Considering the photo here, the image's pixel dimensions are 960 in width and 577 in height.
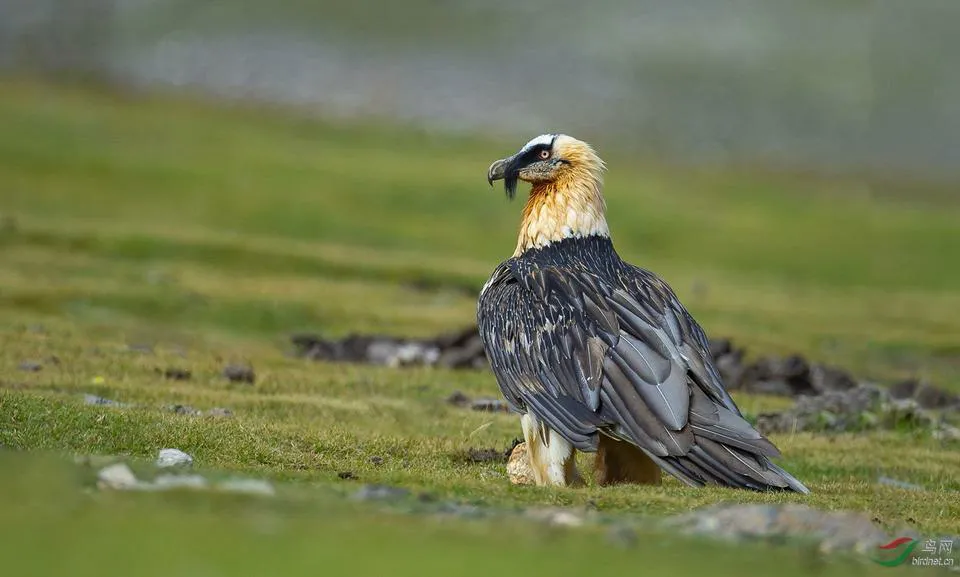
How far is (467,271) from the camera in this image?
47.7m

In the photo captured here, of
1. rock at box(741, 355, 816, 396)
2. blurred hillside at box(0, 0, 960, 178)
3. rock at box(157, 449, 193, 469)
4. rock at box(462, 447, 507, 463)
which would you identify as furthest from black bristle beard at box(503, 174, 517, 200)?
blurred hillside at box(0, 0, 960, 178)

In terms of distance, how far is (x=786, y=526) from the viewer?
36.3 ft

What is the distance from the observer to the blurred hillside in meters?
120

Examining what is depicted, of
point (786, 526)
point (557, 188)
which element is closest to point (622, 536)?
point (786, 526)

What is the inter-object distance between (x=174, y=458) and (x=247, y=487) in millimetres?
3217

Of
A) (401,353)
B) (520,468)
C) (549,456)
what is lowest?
(401,353)

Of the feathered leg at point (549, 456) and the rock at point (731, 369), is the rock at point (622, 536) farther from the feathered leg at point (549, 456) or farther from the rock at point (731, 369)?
the rock at point (731, 369)

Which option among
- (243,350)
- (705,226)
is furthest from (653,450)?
(705,226)

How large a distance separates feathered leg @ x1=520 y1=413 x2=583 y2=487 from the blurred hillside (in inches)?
3827

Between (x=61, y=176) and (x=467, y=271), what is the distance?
2389cm

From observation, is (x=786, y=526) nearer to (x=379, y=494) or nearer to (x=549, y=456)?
Result: (x=379, y=494)

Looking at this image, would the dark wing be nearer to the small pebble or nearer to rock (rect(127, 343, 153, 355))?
the small pebble

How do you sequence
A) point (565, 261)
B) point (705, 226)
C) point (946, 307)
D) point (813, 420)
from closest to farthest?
point (565, 261) < point (813, 420) < point (946, 307) < point (705, 226)

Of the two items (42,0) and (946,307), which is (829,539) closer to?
(946,307)
